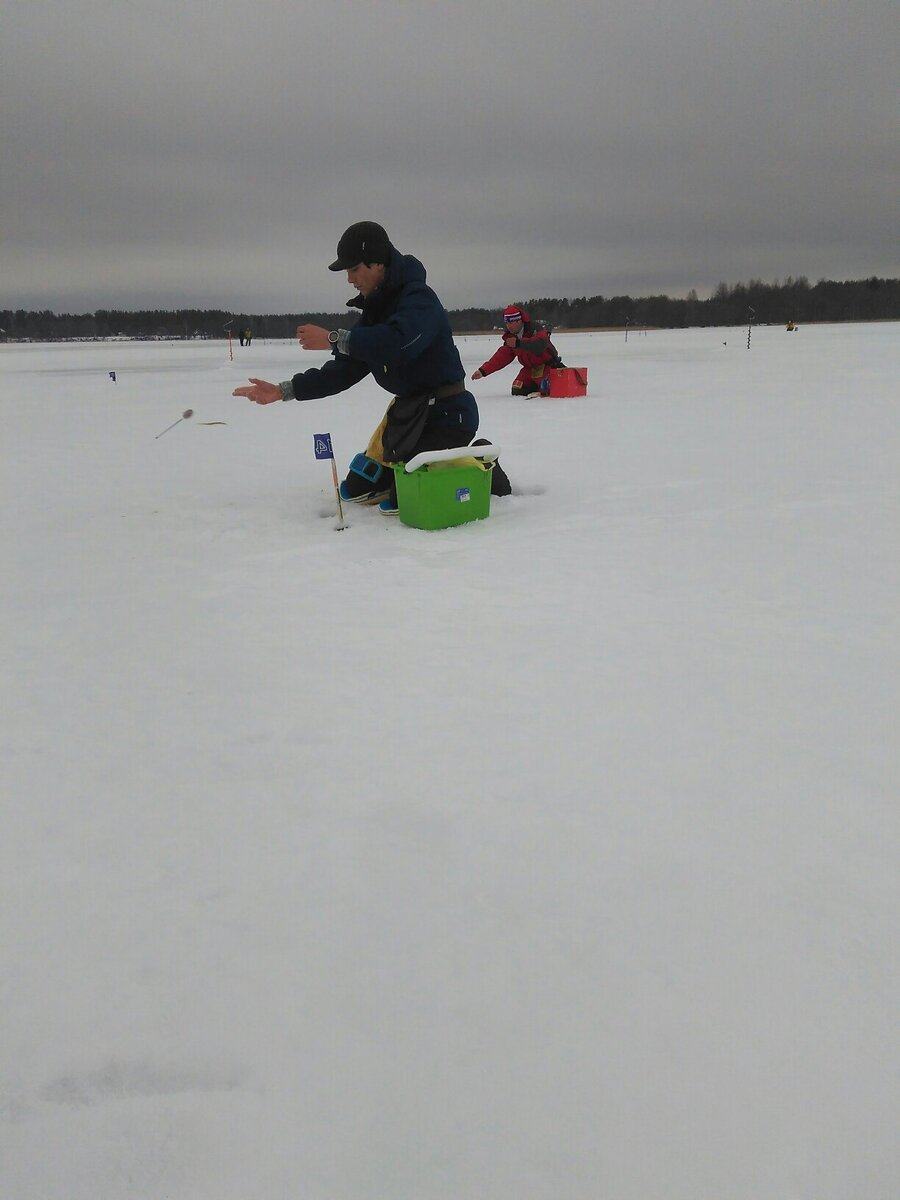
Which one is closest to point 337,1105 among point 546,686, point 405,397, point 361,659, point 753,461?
point 546,686

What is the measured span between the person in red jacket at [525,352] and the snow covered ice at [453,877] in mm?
7785

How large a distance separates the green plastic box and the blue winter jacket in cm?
48

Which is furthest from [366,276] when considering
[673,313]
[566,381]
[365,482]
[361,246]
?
[673,313]

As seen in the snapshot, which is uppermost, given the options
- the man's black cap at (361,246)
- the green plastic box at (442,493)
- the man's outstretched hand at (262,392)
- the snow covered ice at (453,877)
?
the man's black cap at (361,246)

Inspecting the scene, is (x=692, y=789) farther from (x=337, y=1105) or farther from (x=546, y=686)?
(x=337, y=1105)

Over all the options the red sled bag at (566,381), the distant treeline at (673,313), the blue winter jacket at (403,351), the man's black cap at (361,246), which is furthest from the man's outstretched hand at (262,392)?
the distant treeline at (673,313)

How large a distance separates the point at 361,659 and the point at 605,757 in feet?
3.16

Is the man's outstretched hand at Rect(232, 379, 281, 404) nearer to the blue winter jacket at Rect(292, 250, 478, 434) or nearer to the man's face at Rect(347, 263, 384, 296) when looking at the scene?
the blue winter jacket at Rect(292, 250, 478, 434)

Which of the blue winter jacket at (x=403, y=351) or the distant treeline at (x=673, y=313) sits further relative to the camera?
the distant treeline at (x=673, y=313)

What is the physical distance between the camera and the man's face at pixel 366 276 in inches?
164

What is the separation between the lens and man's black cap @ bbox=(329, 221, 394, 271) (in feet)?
13.4

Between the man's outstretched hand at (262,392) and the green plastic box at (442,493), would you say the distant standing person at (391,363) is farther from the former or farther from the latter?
the green plastic box at (442,493)

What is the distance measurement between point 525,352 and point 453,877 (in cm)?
1137

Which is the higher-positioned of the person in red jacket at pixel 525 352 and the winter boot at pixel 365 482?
the person in red jacket at pixel 525 352
